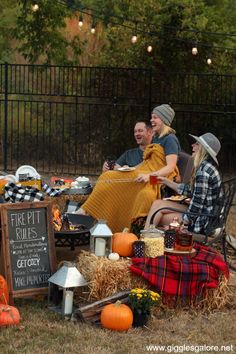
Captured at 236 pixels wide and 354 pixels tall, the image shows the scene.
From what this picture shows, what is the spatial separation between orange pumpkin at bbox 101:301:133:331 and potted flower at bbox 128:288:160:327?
0.24 feet

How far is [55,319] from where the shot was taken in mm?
5020

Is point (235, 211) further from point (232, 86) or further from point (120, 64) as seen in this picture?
point (120, 64)

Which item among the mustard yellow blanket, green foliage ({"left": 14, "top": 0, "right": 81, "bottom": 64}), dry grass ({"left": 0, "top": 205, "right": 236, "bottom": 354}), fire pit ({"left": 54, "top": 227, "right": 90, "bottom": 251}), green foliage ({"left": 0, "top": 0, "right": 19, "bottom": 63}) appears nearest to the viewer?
dry grass ({"left": 0, "top": 205, "right": 236, "bottom": 354})

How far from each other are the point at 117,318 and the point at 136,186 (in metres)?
2.22

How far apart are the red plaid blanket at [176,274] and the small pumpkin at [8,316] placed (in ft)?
Result: 2.89

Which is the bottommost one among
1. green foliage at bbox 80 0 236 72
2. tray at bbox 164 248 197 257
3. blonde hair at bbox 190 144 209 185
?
tray at bbox 164 248 197 257

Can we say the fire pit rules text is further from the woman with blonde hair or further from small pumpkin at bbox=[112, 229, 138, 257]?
the woman with blonde hair

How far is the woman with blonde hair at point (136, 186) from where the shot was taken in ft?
21.8

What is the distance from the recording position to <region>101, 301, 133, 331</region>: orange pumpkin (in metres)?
4.80

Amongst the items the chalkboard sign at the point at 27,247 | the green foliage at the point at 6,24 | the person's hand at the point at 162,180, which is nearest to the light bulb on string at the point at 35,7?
the green foliage at the point at 6,24

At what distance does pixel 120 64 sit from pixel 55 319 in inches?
422

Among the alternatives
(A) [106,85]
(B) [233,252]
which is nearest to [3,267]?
(B) [233,252]

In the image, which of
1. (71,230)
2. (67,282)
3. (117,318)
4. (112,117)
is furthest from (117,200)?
(112,117)

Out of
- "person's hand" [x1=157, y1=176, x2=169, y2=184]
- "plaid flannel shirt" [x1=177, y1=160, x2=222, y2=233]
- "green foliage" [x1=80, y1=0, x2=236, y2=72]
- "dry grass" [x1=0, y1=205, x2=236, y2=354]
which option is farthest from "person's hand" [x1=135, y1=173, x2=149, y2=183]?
"green foliage" [x1=80, y1=0, x2=236, y2=72]
